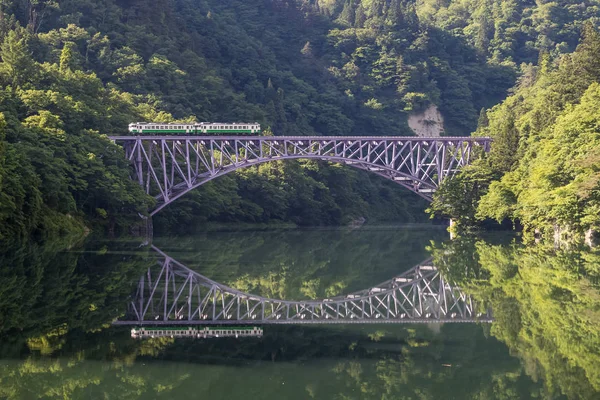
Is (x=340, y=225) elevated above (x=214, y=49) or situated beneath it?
situated beneath

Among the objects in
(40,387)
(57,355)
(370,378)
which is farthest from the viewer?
(57,355)

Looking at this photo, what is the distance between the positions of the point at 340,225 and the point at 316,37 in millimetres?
63443

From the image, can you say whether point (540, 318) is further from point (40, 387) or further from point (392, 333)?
point (40, 387)

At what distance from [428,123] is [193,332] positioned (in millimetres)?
130595

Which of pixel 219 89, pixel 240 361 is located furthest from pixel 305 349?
pixel 219 89

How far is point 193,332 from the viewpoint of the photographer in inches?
838

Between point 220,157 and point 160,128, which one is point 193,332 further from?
point 220,157

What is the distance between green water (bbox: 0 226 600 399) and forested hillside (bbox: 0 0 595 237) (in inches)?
821

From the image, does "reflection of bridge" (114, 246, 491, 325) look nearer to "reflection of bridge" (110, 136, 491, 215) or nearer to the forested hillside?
the forested hillside

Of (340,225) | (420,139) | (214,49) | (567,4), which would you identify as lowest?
(340,225)

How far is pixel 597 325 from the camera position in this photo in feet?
70.5

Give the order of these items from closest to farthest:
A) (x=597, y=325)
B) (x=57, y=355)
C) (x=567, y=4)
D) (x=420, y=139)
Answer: (x=57, y=355) → (x=597, y=325) → (x=420, y=139) → (x=567, y=4)

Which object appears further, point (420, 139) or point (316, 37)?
point (316, 37)

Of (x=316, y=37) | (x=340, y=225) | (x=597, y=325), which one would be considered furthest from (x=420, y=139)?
(x=316, y=37)
